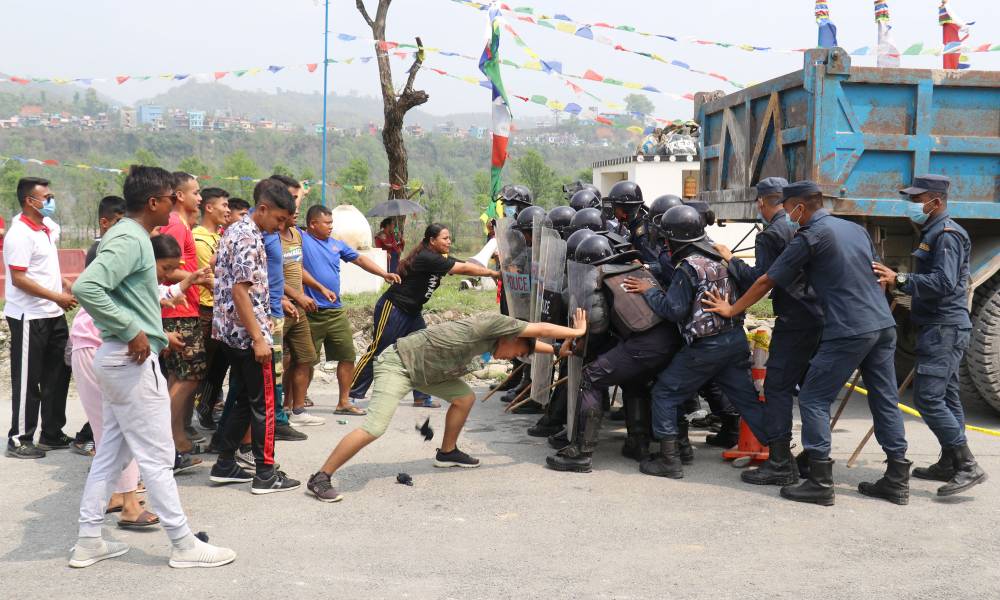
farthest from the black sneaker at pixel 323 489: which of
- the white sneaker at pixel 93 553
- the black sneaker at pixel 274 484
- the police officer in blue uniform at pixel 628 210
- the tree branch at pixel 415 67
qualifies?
the tree branch at pixel 415 67

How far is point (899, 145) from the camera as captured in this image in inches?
256

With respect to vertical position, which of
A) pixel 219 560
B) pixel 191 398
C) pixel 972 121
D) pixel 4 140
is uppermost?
pixel 4 140

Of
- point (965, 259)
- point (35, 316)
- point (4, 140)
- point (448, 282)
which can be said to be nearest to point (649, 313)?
point (965, 259)

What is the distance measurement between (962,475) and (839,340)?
1.11m

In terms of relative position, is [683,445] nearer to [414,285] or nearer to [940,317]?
[940,317]

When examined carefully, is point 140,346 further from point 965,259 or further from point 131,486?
point 965,259

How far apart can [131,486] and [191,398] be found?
129 centimetres

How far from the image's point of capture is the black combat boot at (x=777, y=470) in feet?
17.7

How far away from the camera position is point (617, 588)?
3826mm

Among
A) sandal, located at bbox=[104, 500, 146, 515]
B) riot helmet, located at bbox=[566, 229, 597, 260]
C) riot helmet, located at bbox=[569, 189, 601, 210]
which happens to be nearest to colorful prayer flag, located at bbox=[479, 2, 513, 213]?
riot helmet, located at bbox=[569, 189, 601, 210]

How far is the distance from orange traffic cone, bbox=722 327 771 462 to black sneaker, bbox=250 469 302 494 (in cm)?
281

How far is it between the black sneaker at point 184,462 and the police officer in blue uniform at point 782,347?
3431mm

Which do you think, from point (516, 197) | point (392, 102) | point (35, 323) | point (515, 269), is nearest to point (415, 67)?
point (392, 102)

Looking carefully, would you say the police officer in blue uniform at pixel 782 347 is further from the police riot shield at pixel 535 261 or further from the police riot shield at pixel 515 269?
the police riot shield at pixel 515 269
